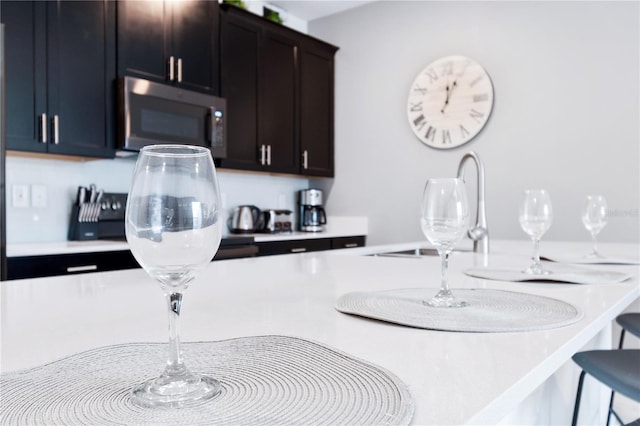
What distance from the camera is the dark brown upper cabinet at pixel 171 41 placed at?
8.86ft

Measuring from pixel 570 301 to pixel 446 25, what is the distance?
3.12m

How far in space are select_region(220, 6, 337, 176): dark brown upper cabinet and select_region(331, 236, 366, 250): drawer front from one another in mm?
593

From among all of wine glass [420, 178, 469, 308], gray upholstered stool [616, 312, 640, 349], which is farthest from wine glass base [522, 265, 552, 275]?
gray upholstered stool [616, 312, 640, 349]

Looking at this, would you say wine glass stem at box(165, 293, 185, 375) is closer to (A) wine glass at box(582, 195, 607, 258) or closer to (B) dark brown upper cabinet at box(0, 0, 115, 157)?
(A) wine glass at box(582, 195, 607, 258)

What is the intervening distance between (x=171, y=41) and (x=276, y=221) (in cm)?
149

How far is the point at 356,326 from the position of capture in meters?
0.62

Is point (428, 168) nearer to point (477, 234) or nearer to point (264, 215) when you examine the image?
point (264, 215)

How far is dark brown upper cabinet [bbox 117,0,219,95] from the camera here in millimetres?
2701

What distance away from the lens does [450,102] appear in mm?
3479

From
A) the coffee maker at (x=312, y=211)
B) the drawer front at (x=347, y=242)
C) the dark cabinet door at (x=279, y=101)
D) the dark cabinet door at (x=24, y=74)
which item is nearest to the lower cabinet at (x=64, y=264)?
the dark cabinet door at (x=24, y=74)

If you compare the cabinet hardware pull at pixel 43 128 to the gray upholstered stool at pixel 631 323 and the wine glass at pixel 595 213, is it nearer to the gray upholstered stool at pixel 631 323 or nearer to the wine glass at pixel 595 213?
the wine glass at pixel 595 213

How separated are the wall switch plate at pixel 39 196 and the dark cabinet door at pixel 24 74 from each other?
1.15 feet

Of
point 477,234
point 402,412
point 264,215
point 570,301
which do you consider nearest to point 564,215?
point 477,234

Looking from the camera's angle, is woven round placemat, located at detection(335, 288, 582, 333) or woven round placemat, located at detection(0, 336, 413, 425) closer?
woven round placemat, located at detection(0, 336, 413, 425)
